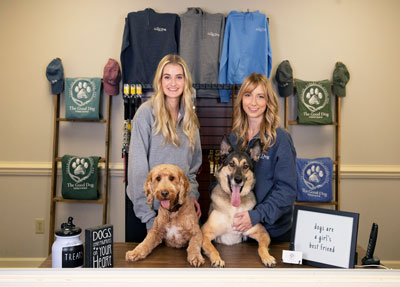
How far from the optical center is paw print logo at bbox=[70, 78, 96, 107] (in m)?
3.45

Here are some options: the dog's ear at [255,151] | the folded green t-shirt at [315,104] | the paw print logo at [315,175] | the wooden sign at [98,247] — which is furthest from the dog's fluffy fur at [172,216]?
the folded green t-shirt at [315,104]

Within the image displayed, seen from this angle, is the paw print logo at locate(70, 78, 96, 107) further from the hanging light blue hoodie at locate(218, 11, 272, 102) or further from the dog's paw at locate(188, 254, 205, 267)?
the dog's paw at locate(188, 254, 205, 267)

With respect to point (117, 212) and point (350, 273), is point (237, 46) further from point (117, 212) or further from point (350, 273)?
point (350, 273)

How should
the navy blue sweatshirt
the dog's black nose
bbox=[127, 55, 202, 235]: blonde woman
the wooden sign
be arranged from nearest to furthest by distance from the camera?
1. the wooden sign
2. the dog's black nose
3. the navy blue sweatshirt
4. bbox=[127, 55, 202, 235]: blonde woman

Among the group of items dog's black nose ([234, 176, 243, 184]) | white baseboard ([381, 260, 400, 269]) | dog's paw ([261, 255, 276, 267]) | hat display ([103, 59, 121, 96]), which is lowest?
white baseboard ([381, 260, 400, 269])

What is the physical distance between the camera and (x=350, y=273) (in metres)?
0.72

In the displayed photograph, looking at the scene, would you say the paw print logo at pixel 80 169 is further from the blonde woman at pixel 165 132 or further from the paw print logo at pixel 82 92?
the blonde woman at pixel 165 132

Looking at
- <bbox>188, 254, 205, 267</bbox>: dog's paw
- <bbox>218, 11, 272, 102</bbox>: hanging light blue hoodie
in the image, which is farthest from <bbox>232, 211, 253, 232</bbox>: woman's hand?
<bbox>218, 11, 272, 102</bbox>: hanging light blue hoodie

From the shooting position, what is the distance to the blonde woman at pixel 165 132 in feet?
5.97

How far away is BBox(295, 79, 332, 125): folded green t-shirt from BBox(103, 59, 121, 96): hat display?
5.75 ft

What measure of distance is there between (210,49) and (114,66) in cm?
93

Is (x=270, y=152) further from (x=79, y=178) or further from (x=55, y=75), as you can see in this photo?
(x=55, y=75)

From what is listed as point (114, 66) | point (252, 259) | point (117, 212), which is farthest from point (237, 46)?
point (252, 259)

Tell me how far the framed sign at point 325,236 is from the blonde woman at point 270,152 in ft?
0.79
